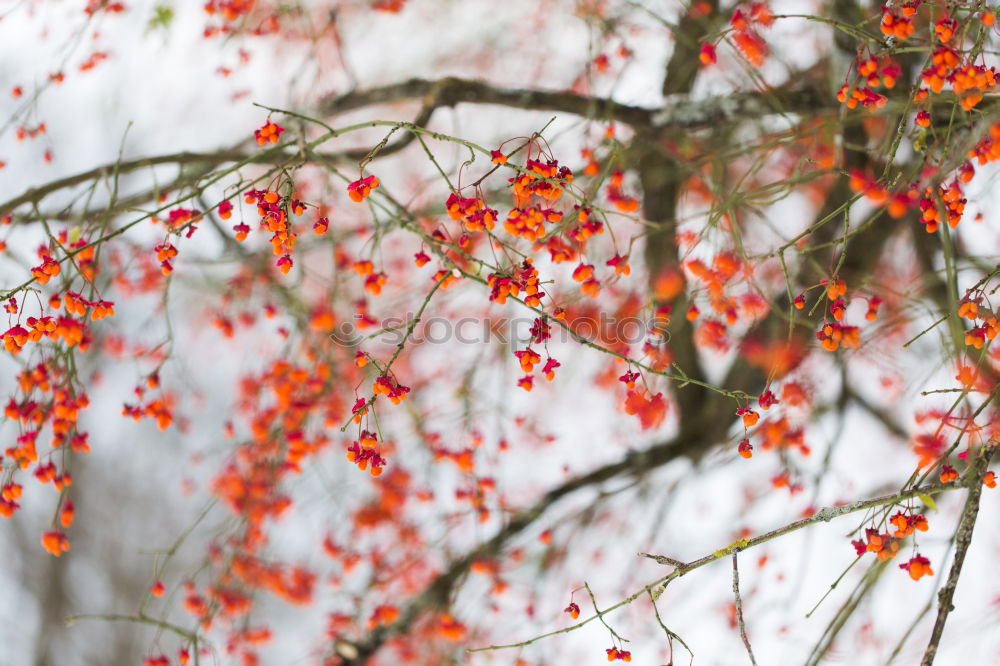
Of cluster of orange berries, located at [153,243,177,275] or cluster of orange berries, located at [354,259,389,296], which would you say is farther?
cluster of orange berries, located at [354,259,389,296]

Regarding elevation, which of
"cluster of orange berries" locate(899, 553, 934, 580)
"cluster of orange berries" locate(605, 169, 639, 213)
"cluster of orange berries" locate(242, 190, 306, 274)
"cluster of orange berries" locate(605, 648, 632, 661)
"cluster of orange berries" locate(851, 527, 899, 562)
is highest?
"cluster of orange berries" locate(605, 169, 639, 213)

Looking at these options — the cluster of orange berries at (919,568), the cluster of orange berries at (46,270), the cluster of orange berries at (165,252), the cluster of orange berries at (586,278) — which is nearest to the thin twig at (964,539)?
the cluster of orange berries at (919,568)

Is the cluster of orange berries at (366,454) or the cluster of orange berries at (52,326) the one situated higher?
the cluster of orange berries at (52,326)

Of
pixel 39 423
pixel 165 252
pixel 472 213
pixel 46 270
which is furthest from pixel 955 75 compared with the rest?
pixel 39 423

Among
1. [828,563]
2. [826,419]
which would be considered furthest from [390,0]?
[828,563]

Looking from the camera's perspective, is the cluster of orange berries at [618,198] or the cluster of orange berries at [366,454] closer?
the cluster of orange berries at [366,454]

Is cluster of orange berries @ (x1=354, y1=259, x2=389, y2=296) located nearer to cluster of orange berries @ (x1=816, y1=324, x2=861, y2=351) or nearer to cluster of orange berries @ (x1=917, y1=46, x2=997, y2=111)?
cluster of orange berries @ (x1=816, y1=324, x2=861, y2=351)

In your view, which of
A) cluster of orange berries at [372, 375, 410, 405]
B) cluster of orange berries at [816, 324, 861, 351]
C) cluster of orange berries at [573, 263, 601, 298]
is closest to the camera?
cluster of orange berries at [372, 375, 410, 405]

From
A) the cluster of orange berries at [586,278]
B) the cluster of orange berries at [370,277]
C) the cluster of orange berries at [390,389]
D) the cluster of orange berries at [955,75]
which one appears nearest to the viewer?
the cluster of orange berries at [955,75]

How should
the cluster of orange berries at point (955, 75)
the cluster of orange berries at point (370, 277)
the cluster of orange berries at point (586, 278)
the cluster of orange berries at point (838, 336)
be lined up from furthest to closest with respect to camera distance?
the cluster of orange berries at point (370, 277), the cluster of orange berries at point (586, 278), the cluster of orange berries at point (838, 336), the cluster of orange berries at point (955, 75)

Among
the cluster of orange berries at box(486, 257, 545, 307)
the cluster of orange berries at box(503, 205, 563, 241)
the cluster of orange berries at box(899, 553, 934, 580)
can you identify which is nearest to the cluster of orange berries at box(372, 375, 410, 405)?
the cluster of orange berries at box(486, 257, 545, 307)

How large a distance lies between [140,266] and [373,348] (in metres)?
1.17

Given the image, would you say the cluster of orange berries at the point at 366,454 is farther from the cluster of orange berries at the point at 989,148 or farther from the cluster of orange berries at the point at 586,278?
the cluster of orange berries at the point at 989,148

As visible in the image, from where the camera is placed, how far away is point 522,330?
300cm
